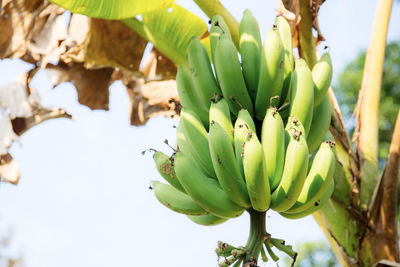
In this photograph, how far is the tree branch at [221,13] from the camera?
1328 millimetres

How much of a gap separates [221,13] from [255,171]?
64 cm

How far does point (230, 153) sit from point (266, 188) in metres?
0.09

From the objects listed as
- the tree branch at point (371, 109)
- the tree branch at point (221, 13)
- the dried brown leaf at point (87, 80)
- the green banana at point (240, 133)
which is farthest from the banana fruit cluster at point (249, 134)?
the dried brown leaf at point (87, 80)

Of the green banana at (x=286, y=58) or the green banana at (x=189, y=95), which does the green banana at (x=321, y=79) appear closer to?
the green banana at (x=286, y=58)

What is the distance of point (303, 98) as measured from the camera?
0.97 meters

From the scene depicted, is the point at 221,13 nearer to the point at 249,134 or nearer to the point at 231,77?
the point at 231,77

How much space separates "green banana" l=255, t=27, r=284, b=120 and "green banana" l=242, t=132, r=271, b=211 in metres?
0.17

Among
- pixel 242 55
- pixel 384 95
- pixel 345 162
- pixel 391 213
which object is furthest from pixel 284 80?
pixel 384 95

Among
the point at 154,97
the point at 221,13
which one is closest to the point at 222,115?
the point at 221,13

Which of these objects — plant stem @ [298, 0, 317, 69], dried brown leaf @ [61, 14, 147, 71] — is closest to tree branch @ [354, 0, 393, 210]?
plant stem @ [298, 0, 317, 69]

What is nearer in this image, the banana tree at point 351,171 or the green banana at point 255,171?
the green banana at point 255,171

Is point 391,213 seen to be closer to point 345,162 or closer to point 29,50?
point 345,162

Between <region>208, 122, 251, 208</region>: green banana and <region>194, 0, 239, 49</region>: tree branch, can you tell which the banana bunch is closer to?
<region>208, 122, 251, 208</region>: green banana

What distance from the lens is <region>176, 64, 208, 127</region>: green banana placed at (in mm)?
1132
